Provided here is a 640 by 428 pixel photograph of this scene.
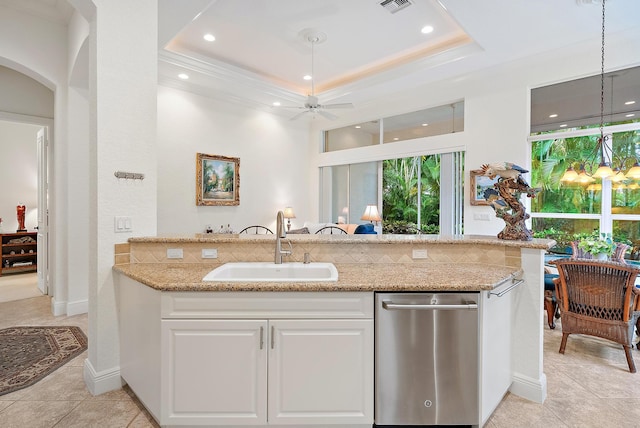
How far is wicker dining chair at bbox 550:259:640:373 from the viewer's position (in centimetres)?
262

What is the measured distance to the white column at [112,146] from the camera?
2.26m

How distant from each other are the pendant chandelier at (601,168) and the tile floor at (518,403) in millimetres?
1727

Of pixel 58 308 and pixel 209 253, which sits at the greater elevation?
pixel 209 253

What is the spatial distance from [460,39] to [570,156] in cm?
217

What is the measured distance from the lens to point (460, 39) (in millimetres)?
4477

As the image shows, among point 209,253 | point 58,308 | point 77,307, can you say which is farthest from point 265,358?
point 58,308

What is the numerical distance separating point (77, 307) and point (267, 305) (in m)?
3.35

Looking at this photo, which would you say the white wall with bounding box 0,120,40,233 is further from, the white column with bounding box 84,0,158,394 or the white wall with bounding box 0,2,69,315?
the white column with bounding box 84,0,158,394

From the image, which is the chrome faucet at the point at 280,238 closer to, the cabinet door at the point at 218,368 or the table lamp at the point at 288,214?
the cabinet door at the point at 218,368

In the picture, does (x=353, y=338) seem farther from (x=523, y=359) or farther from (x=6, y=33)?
(x=6, y=33)

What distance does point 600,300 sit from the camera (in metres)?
2.75

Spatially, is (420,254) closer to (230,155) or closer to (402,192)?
(402,192)

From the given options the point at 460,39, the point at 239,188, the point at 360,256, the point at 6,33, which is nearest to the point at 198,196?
the point at 239,188

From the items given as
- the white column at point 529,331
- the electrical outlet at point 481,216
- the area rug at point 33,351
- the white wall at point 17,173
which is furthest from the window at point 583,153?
the white wall at point 17,173
